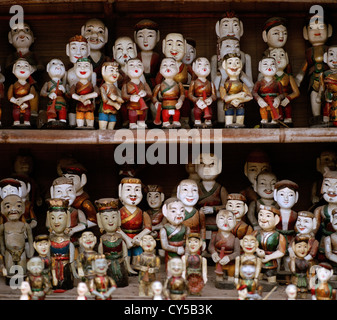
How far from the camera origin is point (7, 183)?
11.3 ft

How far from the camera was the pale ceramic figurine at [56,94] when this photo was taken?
349 centimetres

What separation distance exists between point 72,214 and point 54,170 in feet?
2.20

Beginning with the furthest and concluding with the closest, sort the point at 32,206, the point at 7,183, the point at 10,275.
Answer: the point at 32,206
the point at 7,183
the point at 10,275

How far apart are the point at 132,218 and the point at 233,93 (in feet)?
2.98

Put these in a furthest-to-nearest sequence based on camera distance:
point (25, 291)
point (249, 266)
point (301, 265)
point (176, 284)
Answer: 1. point (301, 265)
2. point (249, 266)
3. point (176, 284)
4. point (25, 291)

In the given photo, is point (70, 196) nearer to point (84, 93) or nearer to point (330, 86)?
point (84, 93)

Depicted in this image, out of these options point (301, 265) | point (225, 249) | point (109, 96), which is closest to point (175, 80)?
point (109, 96)

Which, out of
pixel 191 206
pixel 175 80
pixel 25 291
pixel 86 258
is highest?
pixel 175 80

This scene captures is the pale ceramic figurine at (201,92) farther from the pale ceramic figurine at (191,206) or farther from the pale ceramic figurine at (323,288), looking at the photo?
the pale ceramic figurine at (323,288)

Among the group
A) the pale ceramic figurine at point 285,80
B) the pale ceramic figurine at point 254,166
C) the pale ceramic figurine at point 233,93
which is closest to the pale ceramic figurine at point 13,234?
the pale ceramic figurine at point 233,93

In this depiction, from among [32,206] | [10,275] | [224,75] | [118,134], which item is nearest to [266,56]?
[224,75]

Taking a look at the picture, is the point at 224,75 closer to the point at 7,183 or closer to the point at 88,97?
the point at 88,97

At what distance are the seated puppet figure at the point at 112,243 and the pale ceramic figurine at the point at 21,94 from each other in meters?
0.74

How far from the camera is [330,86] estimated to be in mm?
3494
